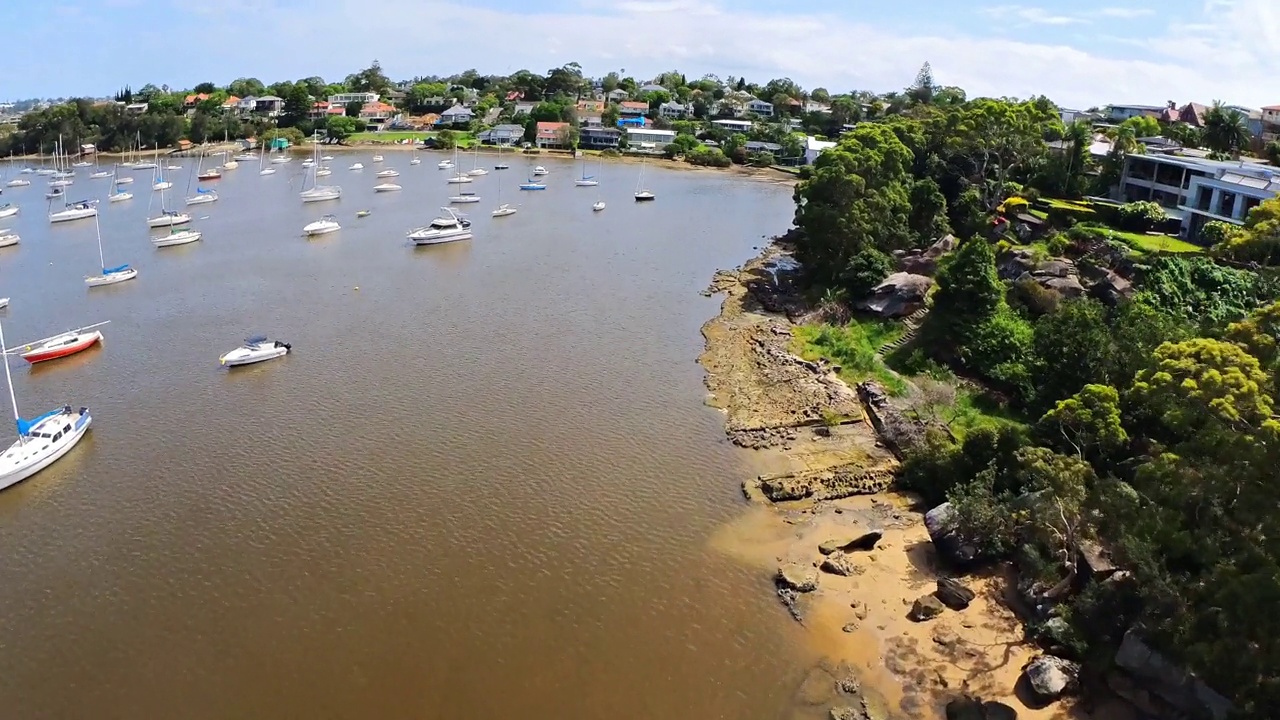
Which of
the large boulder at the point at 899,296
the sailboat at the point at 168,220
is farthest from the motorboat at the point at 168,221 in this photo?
the large boulder at the point at 899,296

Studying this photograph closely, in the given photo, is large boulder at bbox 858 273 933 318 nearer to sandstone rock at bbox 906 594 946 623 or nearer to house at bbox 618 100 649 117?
sandstone rock at bbox 906 594 946 623

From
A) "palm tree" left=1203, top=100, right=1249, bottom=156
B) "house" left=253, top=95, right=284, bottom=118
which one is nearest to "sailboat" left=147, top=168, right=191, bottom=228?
"palm tree" left=1203, top=100, right=1249, bottom=156

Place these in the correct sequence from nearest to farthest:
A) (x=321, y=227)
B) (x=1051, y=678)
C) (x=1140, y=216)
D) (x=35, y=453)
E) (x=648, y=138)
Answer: (x=1051, y=678) < (x=35, y=453) < (x=1140, y=216) < (x=321, y=227) < (x=648, y=138)

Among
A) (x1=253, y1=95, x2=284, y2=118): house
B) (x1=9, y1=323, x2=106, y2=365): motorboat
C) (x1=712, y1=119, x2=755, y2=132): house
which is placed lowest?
(x1=9, y1=323, x2=106, y2=365): motorboat

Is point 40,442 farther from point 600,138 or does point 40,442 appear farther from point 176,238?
point 600,138

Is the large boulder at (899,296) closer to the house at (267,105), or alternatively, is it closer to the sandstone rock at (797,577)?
the sandstone rock at (797,577)

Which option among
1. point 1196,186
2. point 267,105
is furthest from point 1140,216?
point 267,105
